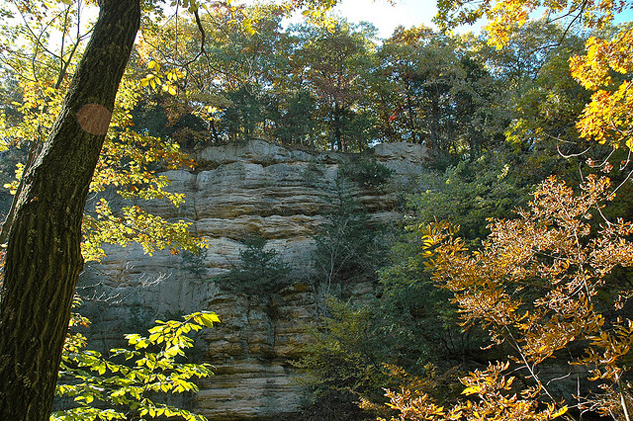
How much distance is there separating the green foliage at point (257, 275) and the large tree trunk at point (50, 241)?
11.1 metres

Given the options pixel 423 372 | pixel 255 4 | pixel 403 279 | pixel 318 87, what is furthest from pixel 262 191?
pixel 255 4

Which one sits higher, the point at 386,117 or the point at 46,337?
the point at 386,117

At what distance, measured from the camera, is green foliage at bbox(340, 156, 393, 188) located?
1803 centimetres

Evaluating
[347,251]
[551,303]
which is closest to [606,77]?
[551,303]

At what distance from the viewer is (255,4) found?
416 cm

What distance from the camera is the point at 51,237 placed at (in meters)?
2.06

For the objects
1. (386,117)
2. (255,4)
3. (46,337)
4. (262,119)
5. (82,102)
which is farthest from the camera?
(386,117)

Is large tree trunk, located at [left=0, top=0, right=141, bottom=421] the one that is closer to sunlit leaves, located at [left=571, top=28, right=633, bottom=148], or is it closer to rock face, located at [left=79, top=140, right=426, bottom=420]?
sunlit leaves, located at [left=571, top=28, right=633, bottom=148]

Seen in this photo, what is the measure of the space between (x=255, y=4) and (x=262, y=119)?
15929 mm

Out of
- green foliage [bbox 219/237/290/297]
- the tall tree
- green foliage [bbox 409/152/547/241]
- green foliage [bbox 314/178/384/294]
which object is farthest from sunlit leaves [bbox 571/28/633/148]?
the tall tree

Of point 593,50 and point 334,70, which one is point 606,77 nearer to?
point 593,50

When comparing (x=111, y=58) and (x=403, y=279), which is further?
(x=403, y=279)

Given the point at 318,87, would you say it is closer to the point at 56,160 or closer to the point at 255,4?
the point at 255,4

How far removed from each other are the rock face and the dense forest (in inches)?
36.0
